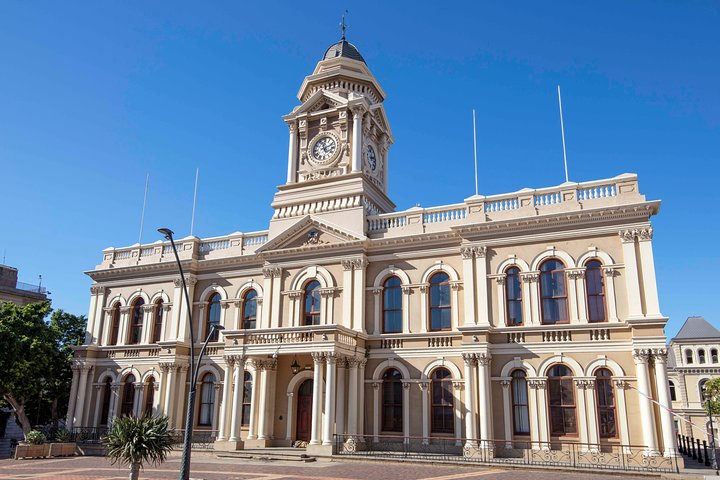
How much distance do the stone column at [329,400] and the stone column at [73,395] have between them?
17097 mm

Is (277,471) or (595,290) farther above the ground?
(595,290)

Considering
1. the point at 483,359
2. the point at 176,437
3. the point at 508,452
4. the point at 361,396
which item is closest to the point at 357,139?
the point at 361,396

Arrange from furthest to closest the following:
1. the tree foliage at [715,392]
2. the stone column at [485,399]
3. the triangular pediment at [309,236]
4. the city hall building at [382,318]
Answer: the tree foliage at [715,392] < the triangular pediment at [309,236] < the stone column at [485,399] < the city hall building at [382,318]

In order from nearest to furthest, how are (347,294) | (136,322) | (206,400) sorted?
(347,294), (206,400), (136,322)

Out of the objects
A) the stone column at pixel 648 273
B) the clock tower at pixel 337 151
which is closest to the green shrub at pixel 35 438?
the clock tower at pixel 337 151

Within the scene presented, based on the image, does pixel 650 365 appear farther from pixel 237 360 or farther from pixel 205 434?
pixel 205 434

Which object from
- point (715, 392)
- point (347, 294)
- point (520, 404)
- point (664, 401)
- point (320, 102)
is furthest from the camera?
point (715, 392)

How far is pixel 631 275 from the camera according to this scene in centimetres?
2391

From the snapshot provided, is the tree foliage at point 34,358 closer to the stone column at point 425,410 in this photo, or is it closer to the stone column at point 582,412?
the stone column at point 425,410

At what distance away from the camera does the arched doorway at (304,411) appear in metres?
28.4

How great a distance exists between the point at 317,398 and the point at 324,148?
1438 cm

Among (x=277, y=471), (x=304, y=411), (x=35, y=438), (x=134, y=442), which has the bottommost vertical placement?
(x=277, y=471)

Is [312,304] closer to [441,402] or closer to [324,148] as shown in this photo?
[441,402]

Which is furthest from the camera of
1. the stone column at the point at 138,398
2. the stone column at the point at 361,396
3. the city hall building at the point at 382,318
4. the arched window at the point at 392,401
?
the stone column at the point at 138,398
